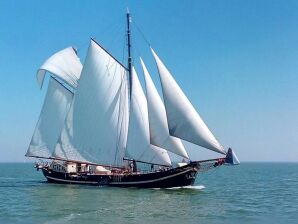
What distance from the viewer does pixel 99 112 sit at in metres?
57.7

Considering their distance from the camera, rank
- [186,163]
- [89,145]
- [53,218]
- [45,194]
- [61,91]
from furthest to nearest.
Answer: [61,91]
[89,145]
[186,163]
[45,194]
[53,218]

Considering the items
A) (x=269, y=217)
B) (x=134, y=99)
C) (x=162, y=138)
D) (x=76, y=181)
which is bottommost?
(x=269, y=217)

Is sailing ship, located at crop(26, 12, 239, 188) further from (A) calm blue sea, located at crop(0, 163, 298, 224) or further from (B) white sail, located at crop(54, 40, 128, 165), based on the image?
(A) calm blue sea, located at crop(0, 163, 298, 224)

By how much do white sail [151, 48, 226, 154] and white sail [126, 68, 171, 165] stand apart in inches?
183

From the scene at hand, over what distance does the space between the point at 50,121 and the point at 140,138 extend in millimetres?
19708

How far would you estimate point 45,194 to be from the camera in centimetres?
4959

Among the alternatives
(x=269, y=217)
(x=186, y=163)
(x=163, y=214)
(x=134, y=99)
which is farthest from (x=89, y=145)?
(x=269, y=217)

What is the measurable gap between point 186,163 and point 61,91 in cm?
2456

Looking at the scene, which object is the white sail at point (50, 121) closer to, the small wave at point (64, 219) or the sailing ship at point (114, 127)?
the sailing ship at point (114, 127)

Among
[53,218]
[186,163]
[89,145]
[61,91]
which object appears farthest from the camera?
[61,91]

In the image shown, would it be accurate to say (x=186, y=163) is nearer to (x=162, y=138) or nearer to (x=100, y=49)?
(x=162, y=138)

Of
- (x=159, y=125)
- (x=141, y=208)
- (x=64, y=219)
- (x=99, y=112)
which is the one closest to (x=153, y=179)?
(x=159, y=125)

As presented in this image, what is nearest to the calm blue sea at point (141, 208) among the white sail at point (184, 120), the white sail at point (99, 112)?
the white sail at point (184, 120)

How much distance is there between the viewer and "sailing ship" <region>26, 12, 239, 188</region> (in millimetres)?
49969
